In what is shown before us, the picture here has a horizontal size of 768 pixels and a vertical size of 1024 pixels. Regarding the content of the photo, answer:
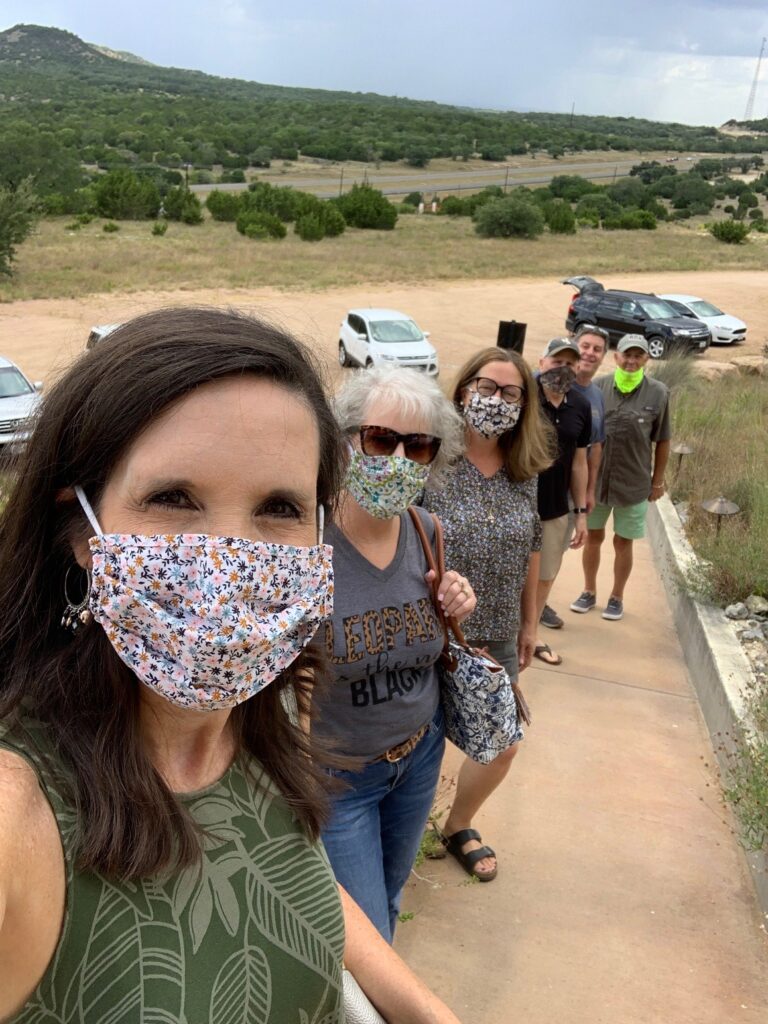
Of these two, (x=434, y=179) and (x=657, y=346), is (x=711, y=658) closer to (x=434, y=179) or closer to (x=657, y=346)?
(x=657, y=346)

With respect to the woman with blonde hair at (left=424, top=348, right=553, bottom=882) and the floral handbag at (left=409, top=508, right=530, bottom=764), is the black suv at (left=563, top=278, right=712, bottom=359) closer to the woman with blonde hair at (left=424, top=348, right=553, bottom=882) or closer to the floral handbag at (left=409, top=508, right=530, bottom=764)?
the woman with blonde hair at (left=424, top=348, right=553, bottom=882)

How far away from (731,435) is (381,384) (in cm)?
863

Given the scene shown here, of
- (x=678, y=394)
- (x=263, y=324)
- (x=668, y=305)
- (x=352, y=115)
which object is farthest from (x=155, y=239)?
(x=352, y=115)

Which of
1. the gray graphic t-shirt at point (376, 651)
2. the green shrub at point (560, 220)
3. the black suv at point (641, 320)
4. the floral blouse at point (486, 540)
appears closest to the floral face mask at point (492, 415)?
the floral blouse at point (486, 540)

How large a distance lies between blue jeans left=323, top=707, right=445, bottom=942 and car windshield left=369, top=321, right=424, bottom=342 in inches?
732

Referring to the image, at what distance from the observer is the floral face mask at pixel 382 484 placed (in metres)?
2.72

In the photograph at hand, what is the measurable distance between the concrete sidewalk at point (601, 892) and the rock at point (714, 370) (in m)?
13.1

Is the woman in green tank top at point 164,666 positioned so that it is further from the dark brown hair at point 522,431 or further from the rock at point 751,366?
the rock at point 751,366

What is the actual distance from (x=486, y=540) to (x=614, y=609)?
11.6 ft

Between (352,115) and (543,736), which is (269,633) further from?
(352,115)

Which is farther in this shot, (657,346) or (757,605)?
(657,346)

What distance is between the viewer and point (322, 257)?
41000 mm

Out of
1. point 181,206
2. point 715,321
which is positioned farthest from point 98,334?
point 181,206

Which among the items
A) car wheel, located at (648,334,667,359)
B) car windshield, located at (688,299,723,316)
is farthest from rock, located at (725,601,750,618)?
car windshield, located at (688,299,723,316)
